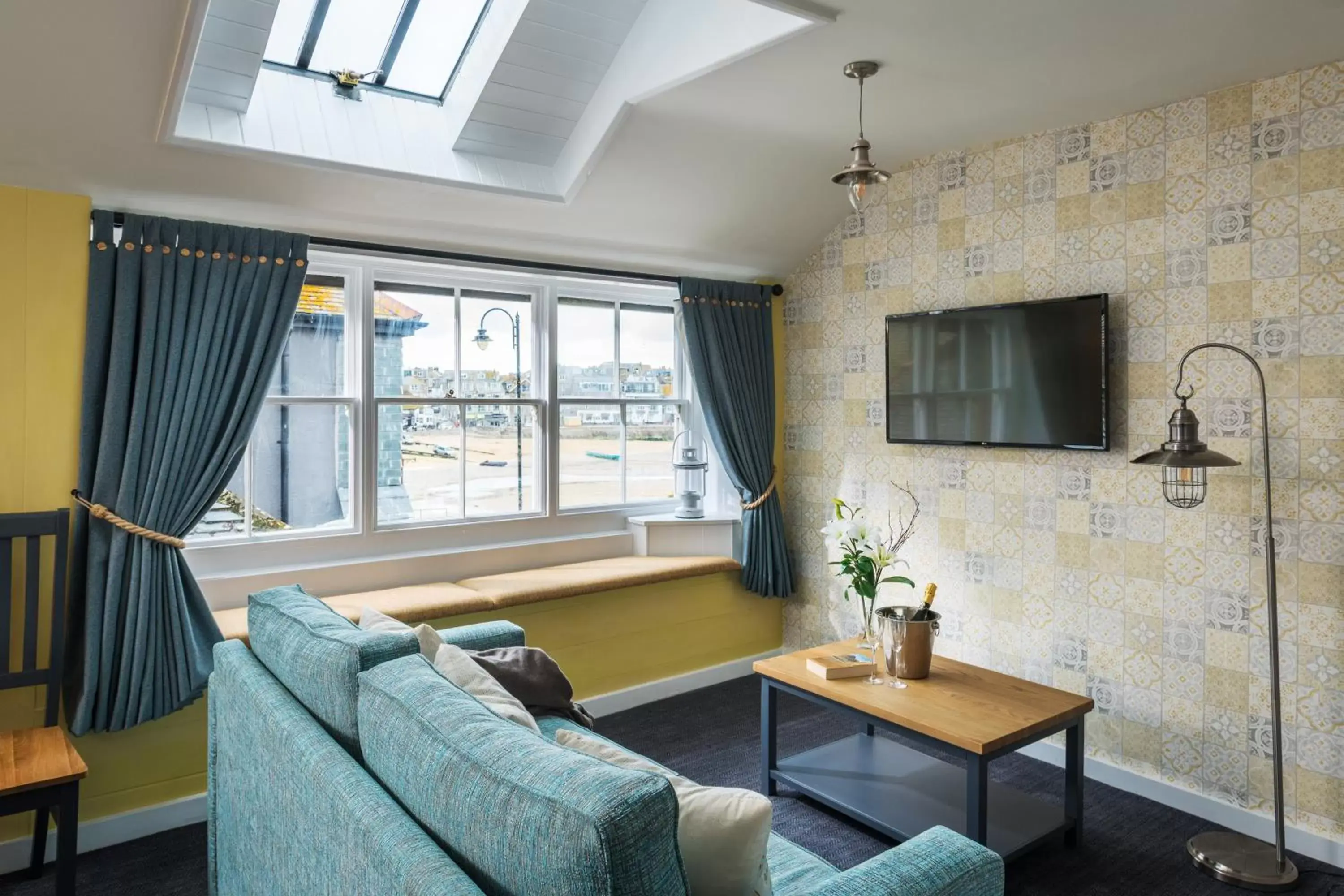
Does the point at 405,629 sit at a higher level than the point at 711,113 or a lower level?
lower

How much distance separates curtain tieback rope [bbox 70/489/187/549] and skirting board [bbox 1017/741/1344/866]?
3.38 m

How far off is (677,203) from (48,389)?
2577 mm

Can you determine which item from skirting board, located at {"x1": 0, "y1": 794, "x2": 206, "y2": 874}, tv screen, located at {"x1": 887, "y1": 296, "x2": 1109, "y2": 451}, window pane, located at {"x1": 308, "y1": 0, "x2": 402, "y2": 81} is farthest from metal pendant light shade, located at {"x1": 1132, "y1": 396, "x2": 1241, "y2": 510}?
skirting board, located at {"x1": 0, "y1": 794, "x2": 206, "y2": 874}

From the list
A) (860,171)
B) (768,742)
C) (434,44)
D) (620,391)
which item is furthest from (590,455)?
(860,171)

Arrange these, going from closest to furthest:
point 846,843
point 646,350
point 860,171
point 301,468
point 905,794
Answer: point 860,171, point 846,843, point 905,794, point 301,468, point 646,350

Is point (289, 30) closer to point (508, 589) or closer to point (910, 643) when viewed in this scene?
point (508, 589)

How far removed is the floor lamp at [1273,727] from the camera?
2.64 meters

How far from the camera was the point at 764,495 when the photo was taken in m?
4.64

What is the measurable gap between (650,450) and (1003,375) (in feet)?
6.33

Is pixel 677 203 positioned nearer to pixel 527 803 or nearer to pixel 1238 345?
pixel 1238 345

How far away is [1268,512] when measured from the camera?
8.71 feet

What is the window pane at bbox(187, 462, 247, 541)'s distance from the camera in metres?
3.40

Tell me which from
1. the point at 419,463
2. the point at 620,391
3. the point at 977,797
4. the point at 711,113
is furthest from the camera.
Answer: the point at 620,391

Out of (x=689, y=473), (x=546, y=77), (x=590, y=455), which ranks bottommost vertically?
(x=689, y=473)
